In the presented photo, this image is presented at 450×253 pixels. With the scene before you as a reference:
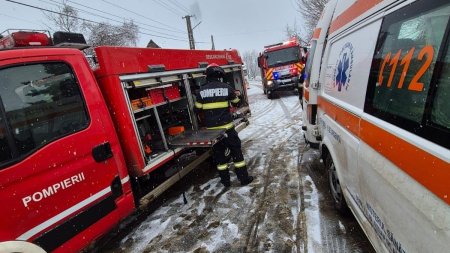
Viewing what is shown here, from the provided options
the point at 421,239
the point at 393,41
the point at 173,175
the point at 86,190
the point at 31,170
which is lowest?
the point at 173,175

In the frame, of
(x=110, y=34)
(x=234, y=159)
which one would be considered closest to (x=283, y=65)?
(x=234, y=159)

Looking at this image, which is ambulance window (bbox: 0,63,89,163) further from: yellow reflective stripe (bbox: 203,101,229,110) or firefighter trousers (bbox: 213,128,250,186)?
firefighter trousers (bbox: 213,128,250,186)

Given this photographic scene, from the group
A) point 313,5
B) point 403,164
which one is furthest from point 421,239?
point 313,5

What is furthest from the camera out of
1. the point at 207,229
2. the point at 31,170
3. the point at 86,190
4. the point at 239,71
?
the point at 239,71

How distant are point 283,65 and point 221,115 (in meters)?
12.4

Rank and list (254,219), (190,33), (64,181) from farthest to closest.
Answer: (190,33) → (254,219) → (64,181)

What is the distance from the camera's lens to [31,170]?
2.64 m

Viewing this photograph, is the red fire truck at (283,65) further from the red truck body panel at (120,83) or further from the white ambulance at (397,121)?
the white ambulance at (397,121)

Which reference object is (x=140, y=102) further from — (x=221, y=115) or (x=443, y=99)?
(x=443, y=99)

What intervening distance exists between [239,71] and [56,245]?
6.07 metres

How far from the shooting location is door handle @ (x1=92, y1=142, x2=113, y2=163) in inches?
126

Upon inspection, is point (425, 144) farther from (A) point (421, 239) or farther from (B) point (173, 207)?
(B) point (173, 207)

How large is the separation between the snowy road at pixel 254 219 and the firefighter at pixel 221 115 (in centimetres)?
26

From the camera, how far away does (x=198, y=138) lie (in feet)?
15.5
